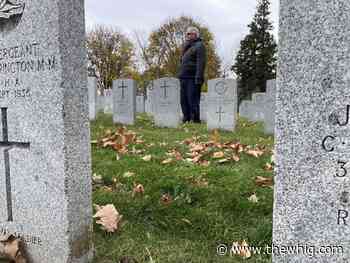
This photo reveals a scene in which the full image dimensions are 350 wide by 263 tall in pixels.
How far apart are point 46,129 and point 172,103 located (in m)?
6.21

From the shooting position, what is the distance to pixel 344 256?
1478mm

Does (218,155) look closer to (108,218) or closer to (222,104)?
(108,218)

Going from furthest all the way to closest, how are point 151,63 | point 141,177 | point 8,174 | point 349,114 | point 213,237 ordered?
point 151,63
point 141,177
point 213,237
point 8,174
point 349,114

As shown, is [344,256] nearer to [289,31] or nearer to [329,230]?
[329,230]

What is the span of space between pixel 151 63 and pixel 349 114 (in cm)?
3306

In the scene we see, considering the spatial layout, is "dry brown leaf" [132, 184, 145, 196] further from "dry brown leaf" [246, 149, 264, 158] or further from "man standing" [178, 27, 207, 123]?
"man standing" [178, 27, 207, 123]

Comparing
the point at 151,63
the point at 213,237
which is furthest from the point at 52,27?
the point at 151,63

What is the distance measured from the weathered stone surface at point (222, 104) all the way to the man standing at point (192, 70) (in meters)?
0.84

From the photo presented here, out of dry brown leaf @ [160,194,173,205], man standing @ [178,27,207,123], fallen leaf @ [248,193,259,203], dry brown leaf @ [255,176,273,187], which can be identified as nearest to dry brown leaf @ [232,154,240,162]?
dry brown leaf @ [255,176,273,187]

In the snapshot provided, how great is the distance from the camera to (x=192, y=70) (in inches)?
342

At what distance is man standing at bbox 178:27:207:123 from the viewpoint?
27.2 feet

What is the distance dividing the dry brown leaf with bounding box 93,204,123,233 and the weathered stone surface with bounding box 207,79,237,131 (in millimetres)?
5250

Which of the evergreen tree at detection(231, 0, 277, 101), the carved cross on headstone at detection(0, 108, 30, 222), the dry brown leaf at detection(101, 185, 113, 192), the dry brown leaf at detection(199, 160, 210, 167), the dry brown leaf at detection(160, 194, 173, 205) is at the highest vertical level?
the evergreen tree at detection(231, 0, 277, 101)

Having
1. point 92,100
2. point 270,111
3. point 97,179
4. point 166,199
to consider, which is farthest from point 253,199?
point 92,100
